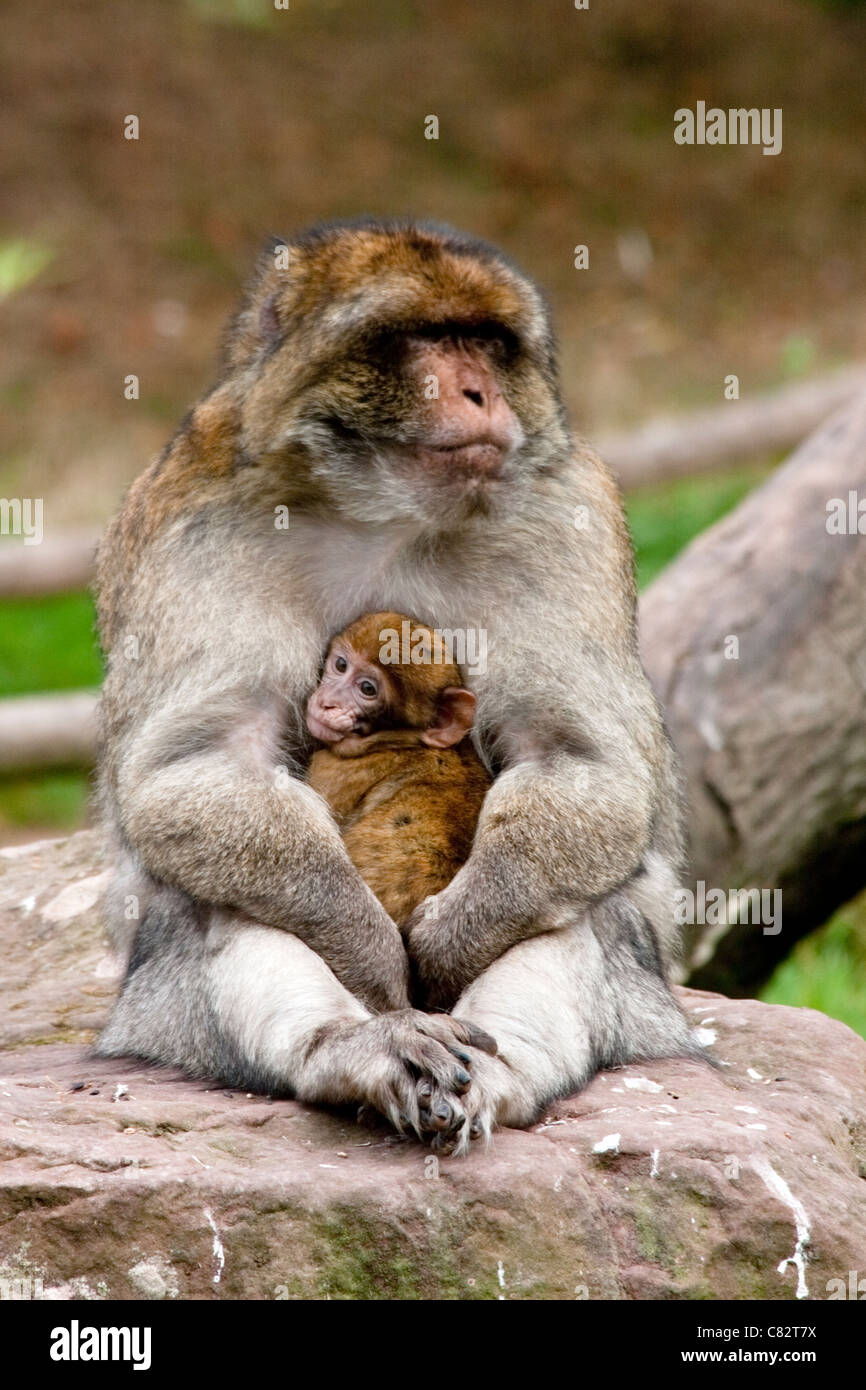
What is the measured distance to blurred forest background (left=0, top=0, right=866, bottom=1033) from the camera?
15672mm

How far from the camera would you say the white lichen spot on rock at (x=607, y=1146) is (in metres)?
4.83

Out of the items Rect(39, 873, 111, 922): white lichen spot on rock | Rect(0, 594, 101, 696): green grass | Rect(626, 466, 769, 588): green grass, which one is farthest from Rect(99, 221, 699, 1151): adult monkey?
Rect(0, 594, 101, 696): green grass

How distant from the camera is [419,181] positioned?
17.3m

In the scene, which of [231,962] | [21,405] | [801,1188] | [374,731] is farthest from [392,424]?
[21,405]

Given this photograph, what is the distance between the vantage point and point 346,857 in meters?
5.35

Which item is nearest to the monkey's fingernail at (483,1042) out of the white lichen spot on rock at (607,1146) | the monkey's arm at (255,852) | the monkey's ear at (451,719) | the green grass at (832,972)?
the white lichen spot on rock at (607,1146)

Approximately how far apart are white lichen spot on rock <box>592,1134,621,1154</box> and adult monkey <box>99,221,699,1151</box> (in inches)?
9.4

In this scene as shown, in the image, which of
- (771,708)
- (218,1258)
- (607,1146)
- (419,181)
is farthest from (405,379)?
(419,181)

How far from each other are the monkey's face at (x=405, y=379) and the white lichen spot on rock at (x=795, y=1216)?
2.00 metres

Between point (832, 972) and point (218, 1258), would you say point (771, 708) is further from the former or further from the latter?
point (218, 1258)

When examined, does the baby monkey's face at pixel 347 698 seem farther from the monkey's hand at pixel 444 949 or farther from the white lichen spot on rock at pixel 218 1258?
the white lichen spot on rock at pixel 218 1258

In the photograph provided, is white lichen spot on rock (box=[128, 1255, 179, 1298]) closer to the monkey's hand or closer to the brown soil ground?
the monkey's hand

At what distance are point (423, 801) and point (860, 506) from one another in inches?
149
